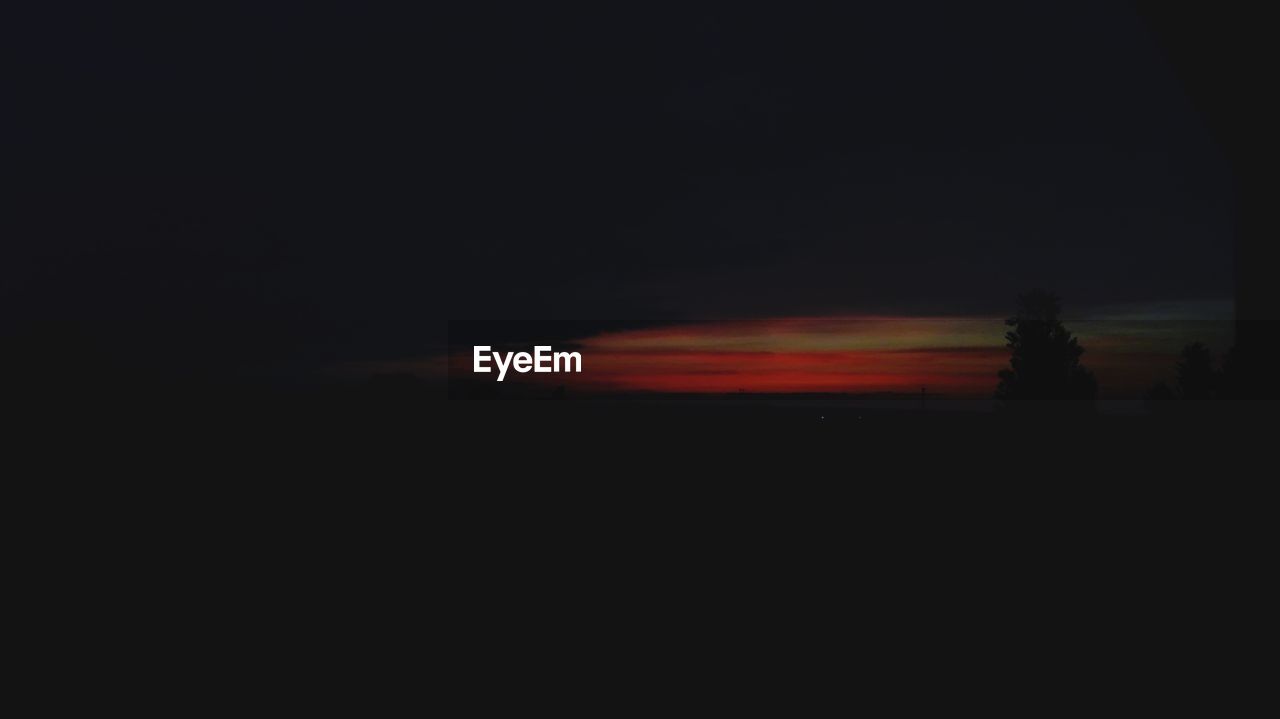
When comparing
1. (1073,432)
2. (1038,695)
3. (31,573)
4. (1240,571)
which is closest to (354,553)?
(31,573)

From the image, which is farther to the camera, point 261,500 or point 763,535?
point 261,500

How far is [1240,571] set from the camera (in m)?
12.0

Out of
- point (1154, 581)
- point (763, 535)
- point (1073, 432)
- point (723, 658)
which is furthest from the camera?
point (1073, 432)

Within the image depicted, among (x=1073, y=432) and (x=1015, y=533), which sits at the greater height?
(x=1073, y=432)

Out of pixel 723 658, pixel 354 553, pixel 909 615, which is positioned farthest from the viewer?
pixel 354 553

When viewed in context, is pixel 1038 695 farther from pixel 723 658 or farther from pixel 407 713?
pixel 407 713

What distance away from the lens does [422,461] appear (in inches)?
856

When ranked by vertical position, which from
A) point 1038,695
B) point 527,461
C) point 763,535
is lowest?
point 1038,695

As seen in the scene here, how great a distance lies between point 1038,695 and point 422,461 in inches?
607

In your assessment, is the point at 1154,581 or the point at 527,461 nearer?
the point at 1154,581

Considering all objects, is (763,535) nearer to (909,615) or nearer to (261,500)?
(909,615)

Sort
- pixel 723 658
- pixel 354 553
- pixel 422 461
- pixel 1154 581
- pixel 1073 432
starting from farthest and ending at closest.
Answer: pixel 1073 432 → pixel 422 461 → pixel 354 553 → pixel 1154 581 → pixel 723 658

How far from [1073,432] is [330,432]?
54.0 ft

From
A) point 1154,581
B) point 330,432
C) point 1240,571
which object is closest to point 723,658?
point 1154,581
